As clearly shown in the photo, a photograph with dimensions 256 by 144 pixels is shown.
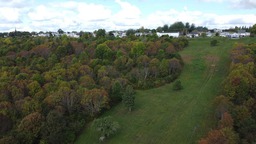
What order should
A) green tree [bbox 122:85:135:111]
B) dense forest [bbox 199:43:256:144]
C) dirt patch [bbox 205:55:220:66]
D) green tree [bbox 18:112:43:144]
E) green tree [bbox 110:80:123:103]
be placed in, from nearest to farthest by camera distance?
dense forest [bbox 199:43:256:144] → green tree [bbox 18:112:43:144] → green tree [bbox 122:85:135:111] → green tree [bbox 110:80:123:103] → dirt patch [bbox 205:55:220:66]

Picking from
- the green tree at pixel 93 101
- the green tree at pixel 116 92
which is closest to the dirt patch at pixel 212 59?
the green tree at pixel 116 92

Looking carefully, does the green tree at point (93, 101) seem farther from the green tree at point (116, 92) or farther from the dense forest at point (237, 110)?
the dense forest at point (237, 110)

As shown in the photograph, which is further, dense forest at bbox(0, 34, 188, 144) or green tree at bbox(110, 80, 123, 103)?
green tree at bbox(110, 80, 123, 103)

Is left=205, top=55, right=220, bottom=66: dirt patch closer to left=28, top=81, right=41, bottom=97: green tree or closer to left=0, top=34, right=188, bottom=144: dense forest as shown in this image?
left=0, top=34, right=188, bottom=144: dense forest

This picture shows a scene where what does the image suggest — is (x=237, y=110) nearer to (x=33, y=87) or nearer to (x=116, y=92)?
(x=116, y=92)

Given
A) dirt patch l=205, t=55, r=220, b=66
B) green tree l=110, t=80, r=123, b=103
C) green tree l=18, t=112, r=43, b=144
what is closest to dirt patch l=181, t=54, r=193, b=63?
dirt patch l=205, t=55, r=220, b=66

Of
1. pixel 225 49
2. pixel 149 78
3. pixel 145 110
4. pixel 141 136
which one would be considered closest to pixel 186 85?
pixel 149 78

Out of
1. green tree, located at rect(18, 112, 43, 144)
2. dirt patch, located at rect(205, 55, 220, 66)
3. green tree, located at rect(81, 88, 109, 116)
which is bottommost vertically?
green tree, located at rect(18, 112, 43, 144)
